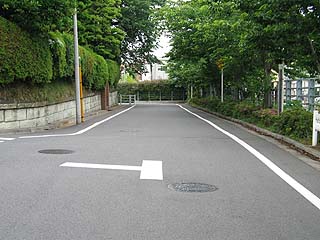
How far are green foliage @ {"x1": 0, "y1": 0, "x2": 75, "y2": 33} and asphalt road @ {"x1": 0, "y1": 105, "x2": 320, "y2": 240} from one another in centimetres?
629

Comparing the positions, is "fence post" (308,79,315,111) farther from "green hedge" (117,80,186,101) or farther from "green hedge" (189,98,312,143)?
"green hedge" (117,80,186,101)

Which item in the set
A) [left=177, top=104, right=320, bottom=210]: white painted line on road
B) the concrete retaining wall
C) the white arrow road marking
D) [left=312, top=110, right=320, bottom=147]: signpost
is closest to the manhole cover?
the white arrow road marking

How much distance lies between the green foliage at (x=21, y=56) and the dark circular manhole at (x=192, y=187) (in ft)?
31.4

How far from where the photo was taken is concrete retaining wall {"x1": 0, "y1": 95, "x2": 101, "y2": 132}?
14.1 m

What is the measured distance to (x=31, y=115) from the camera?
1559cm

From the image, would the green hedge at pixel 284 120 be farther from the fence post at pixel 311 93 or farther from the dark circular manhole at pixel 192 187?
the dark circular manhole at pixel 192 187

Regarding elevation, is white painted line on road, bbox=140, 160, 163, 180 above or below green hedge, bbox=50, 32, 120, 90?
below

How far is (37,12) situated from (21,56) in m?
1.67

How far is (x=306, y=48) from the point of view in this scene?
39.4 ft

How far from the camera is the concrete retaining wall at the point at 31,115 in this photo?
A: 1411cm

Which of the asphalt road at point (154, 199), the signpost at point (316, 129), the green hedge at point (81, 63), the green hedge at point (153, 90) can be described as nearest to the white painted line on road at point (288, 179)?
the asphalt road at point (154, 199)

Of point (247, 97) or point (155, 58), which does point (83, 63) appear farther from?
point (155, 58)

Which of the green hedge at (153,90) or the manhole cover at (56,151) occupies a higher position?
the green hedge at (153,90)

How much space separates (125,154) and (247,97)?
18.4 metres
